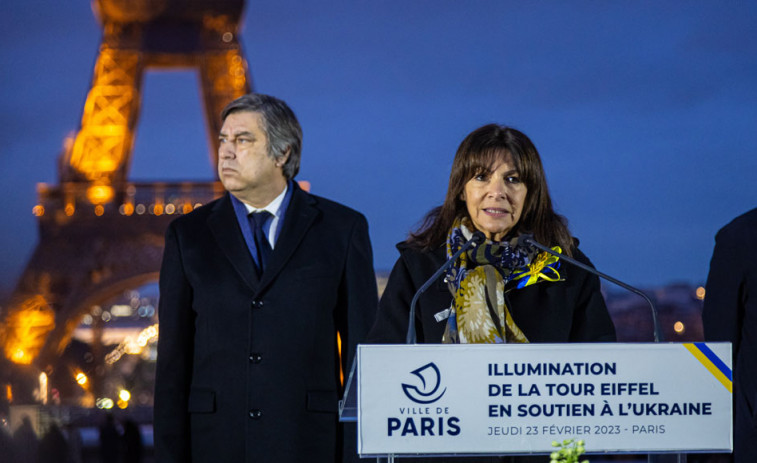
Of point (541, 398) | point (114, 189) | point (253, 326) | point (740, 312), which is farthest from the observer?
point (114, 189)

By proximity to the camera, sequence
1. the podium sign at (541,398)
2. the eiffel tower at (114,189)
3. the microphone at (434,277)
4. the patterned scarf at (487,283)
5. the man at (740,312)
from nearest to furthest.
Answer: the podium sign at (541,398) → the microphone at (434,277) → the patterned scarf at (487,283) → the man at (740,312) → the eiffel tower at (114,189)

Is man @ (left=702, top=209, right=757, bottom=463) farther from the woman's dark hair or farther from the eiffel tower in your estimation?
the eiffel tower

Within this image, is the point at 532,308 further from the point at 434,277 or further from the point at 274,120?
the point at 274,120

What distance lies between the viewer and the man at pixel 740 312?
212 centimetres

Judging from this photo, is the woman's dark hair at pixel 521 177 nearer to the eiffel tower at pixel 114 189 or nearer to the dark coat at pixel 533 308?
the dark coat at pixel 533 308

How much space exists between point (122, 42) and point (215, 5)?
4.90ft

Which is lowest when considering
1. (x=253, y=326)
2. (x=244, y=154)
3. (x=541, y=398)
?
(x=541, y=398)

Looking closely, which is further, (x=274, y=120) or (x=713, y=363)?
(x=274, y=120)

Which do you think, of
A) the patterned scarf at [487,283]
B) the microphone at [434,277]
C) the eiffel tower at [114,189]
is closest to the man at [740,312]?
the patterned scarf at [487,283]

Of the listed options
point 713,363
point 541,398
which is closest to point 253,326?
point 541,398

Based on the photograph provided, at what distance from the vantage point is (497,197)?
1.69 meters

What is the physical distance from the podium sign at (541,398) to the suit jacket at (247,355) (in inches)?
28.2

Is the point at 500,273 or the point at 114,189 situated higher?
the point at 114,189

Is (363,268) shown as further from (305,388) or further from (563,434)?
(563,434)
